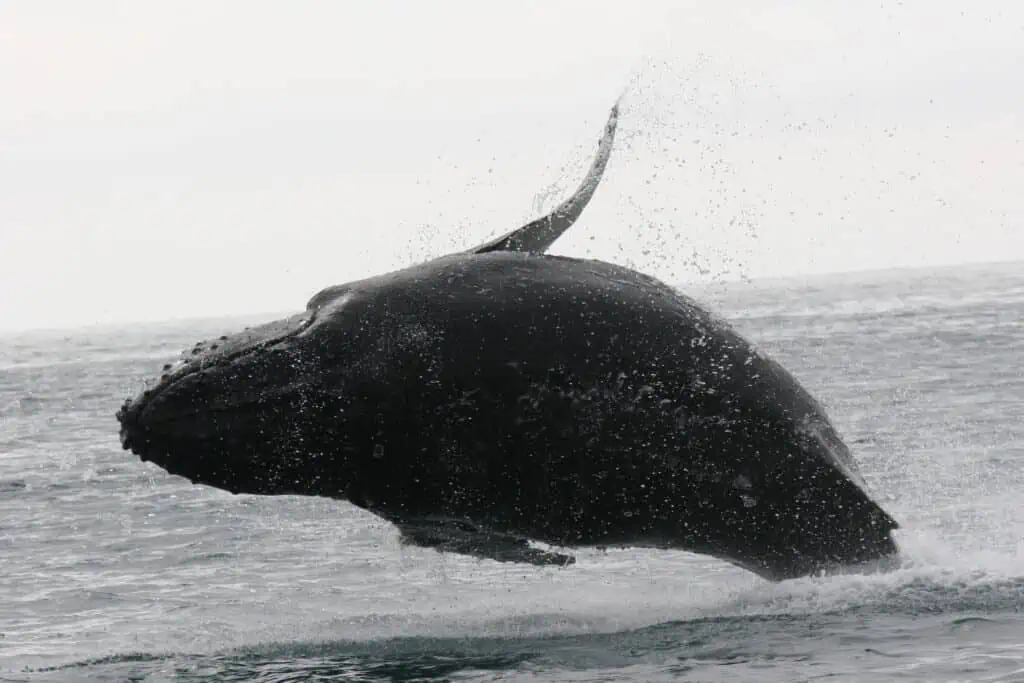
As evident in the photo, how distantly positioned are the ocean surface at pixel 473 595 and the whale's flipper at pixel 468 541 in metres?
0.55

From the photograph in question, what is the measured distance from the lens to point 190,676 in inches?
389

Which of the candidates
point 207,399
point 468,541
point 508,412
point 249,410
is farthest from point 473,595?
point 207,399

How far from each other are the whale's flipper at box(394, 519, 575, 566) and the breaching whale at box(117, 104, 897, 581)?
0.07 feet

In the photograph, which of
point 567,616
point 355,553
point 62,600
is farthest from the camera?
point 355,553

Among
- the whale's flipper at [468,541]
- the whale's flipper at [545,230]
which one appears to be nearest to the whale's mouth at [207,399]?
the whale's flipper at [468,541]

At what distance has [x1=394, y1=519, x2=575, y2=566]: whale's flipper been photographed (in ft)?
31.2

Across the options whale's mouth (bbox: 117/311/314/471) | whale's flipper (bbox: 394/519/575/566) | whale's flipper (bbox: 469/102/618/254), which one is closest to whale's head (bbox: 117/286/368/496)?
whale's mouth (bbox: 117/311/314/471)

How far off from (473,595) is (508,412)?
3994 mm

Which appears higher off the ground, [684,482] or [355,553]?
[684,482]

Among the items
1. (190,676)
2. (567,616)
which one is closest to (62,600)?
(190,676)

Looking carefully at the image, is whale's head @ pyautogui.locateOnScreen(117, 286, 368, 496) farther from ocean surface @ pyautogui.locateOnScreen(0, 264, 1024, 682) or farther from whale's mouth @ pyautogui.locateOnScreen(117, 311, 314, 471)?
ocean surface @ pyautogui.locateOnScreen(0, 264, 1024, 682)

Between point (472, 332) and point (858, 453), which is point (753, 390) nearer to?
point (472, 332)

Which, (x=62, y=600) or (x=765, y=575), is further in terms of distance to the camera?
(x=62, y=600)

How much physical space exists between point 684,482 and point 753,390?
743 mm
